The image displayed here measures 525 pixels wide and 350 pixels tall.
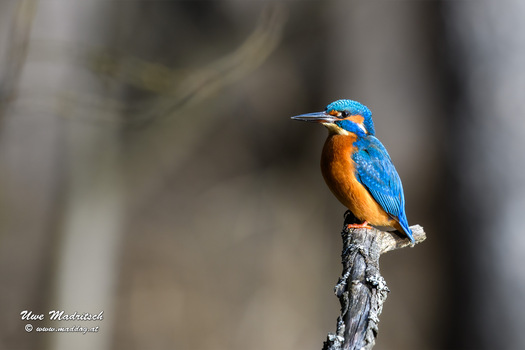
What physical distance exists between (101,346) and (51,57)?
2551mm

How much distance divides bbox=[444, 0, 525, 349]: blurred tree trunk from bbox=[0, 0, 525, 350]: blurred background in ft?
0.04

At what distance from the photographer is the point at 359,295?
71.9 inches

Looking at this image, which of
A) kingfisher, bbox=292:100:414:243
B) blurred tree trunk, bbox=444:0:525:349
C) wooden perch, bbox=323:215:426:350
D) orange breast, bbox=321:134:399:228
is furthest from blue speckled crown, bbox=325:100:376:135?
blurred tree trunk, bbox=444:0:525:349

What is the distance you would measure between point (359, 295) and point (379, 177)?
1.11 metres

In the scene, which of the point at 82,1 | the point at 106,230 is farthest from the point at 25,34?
the point at 106,230

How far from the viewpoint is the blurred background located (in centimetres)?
377

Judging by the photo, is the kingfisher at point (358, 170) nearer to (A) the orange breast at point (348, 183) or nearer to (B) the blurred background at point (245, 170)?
(A) the orange breast at point (348, 183)

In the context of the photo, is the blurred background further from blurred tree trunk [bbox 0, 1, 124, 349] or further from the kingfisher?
the kingfisher

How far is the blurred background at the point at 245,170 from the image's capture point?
3773 millimetres

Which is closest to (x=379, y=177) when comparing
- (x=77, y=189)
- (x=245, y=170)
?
(x=77, y=189)

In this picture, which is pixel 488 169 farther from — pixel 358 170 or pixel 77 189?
pixel 77 189

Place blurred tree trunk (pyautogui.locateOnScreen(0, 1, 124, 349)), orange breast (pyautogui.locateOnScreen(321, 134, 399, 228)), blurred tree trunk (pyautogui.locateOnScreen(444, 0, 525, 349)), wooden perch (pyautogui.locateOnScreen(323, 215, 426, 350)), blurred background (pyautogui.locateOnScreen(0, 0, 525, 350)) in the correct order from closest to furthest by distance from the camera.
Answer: wooden perch (pyautogui.locateOnScreen(323, 215, 426, 350))
orange breast (pyautogui.locateOnScreen(321, 134, 399, 228))
blurred tree trunk (pyautogui.locateOnScreen(444, 0, 525, 349))
blurred background (pyautogui.locateOnScreen(0, 0, 525, 350))
blurred tree trunk (pyautogui.locateOnScreen(0, 1, 124, 349))

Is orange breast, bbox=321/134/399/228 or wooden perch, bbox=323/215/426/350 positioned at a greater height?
orange breast, bbox=321/134/399/228

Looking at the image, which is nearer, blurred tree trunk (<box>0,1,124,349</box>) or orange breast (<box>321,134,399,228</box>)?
orange breast (<box>321,134,399,228</box>)
